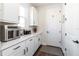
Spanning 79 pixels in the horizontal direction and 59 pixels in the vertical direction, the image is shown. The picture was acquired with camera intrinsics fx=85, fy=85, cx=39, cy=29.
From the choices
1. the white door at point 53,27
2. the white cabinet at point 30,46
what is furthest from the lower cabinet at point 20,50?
the white door at point 53,27

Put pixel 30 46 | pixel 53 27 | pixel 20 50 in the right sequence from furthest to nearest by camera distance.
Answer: pixel 53 27 < pixel 30 46 < pixel 20 50

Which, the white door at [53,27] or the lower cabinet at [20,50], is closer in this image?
the lower cabinet at [20,50]

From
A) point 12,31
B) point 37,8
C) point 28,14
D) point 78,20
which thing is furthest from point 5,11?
point 37,8

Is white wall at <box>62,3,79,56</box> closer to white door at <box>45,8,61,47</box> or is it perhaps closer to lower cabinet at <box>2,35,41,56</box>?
lower cabinet at <box>2,35,41,56</box>

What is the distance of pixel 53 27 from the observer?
14.3 ft

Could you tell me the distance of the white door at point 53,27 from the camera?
4.22 meters

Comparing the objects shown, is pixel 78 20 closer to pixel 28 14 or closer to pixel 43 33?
pixel 28 14

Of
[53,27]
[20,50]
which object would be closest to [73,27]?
[20,50]

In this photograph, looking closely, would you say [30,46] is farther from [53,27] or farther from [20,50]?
[53,27]

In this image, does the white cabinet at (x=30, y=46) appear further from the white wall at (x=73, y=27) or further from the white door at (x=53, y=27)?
the white door at (x=53, y=27)

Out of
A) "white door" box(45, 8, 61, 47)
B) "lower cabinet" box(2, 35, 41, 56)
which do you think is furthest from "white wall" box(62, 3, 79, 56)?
"white door" box(45, 8, 61, 47)

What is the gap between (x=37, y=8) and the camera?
4500 mm

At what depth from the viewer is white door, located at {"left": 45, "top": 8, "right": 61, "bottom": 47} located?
4223 millimetres

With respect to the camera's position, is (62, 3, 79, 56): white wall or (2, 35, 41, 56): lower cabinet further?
(62, 3, 79, 56): white wall
